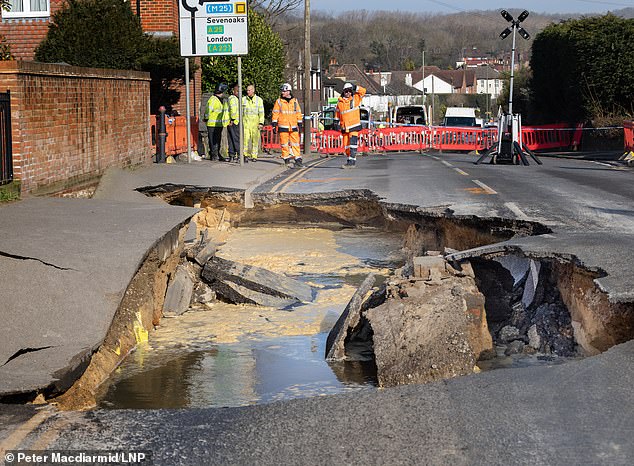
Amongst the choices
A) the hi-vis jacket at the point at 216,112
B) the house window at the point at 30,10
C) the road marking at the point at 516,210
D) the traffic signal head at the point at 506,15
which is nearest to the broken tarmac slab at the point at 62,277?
the road marking at the point at 516,210

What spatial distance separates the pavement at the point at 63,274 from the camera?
577cm

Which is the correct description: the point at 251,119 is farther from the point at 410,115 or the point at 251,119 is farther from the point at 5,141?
the point at 410,115

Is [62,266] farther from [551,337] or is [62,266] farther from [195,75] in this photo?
[195,75]

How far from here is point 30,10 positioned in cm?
2353

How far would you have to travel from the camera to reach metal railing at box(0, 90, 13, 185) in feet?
38.3

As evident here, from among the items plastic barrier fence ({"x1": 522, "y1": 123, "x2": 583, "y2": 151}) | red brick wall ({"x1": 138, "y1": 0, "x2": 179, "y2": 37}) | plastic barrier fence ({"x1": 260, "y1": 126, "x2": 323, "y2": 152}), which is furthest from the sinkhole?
plastic barrier fence ({"x1": 522, "y1": 123, "x2": 583, "y2": 151})

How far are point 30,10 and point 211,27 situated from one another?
20.5 feet

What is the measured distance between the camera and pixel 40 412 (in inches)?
193

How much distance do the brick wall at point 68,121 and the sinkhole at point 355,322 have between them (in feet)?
8.08

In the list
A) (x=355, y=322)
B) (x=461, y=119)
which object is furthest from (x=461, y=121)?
(x=355, y=322)

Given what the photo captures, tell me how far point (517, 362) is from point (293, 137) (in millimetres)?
15262

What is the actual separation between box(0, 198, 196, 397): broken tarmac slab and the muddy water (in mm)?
639

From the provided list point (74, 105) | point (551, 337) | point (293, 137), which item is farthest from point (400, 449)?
point (293, 137)

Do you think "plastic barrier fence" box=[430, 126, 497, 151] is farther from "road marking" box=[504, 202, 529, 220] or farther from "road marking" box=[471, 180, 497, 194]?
"road marking" box=[504, 202, 529, 220]
